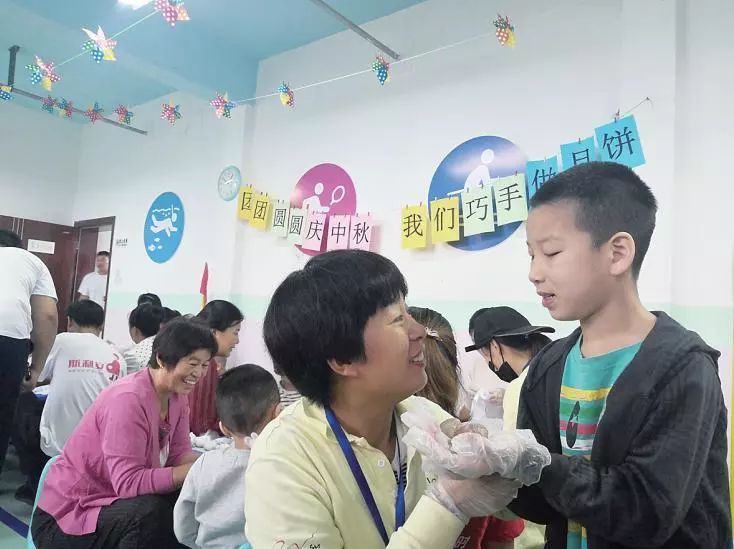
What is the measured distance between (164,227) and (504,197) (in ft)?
11.9

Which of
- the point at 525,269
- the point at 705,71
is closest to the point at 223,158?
the point at 525,269

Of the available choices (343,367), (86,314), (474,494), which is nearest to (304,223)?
(86,314)

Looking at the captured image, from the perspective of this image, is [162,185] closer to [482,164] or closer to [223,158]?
[223,158]

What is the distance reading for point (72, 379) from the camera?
9.01 ft

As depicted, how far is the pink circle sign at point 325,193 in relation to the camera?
373 cm

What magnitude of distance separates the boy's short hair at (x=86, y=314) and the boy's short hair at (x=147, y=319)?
0.70 feet

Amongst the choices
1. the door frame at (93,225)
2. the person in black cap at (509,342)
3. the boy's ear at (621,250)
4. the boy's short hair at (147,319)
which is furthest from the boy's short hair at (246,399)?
the door frame at (93,225)

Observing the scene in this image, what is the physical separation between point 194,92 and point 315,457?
407cm

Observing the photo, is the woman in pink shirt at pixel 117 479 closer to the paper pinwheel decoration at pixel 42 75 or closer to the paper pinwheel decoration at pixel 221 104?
the paper pinwheel decoration at pixel 221 104

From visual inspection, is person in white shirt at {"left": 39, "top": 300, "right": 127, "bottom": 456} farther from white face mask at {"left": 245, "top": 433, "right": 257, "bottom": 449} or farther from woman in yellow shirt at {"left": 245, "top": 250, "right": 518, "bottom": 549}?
woman in yellow shirt at {"left": 245, "top": 250, "right": 518, "bottom": 549}

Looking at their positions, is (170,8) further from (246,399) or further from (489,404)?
(489,404)

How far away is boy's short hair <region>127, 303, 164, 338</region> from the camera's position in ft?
10.9

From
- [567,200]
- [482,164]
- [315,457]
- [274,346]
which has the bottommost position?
[315,457]

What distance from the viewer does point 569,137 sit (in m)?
2.75
